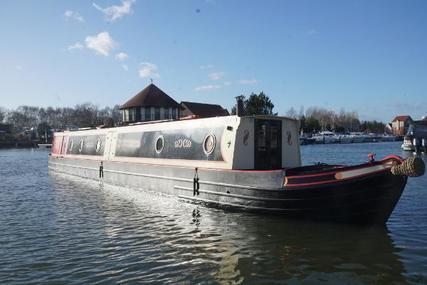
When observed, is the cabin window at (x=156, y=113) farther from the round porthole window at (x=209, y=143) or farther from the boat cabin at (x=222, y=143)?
the round porthole window at (x=209, y=143)

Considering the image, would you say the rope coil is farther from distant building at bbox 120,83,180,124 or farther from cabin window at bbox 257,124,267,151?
distant building at bbox 120,83,180,124

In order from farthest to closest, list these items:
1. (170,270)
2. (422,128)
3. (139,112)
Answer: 1. (422,128)
2. (139,112)
3. (170,270)

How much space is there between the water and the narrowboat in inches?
22.1

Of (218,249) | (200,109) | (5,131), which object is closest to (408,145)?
(200,109)

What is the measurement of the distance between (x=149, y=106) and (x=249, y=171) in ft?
152

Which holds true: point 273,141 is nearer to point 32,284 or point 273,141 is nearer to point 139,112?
point 32,284

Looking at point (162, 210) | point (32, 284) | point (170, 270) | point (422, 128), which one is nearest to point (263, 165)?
point (162, 210)

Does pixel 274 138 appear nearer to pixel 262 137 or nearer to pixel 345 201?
pixel 262 137

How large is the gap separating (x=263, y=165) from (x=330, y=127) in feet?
476

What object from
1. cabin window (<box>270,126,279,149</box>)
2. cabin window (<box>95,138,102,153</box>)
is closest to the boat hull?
cabin window (<box>270,126,279,149</box>)

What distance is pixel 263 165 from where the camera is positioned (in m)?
15.2

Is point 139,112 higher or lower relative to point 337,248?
higher

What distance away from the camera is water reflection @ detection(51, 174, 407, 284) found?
868 centimetres

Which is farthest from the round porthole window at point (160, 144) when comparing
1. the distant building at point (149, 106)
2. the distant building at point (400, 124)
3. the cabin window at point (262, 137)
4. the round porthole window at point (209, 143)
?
the distant building at point (400, 124)
